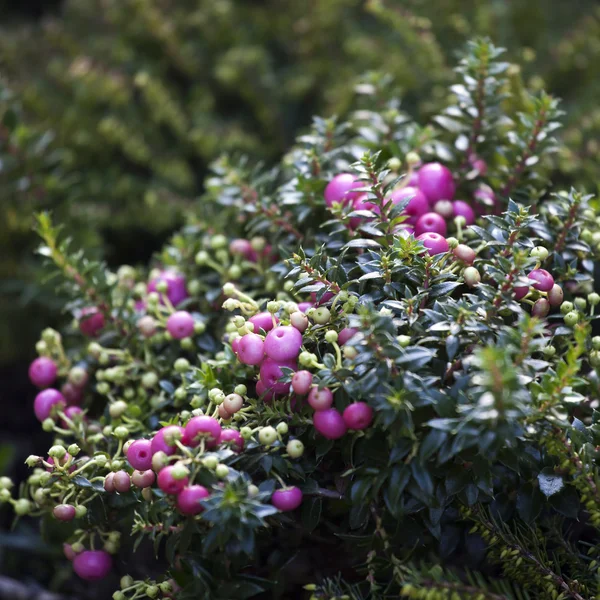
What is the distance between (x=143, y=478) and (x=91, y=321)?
0.34m

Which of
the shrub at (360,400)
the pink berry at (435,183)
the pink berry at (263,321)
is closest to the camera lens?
the shrub at (360,400)

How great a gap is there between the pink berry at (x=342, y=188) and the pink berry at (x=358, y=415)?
11.3 inches

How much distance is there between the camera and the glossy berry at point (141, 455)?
67cm

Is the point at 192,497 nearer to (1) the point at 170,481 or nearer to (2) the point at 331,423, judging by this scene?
(1) the point at 170,481

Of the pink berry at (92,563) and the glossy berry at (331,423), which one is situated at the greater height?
the glossy berry at (331,423)

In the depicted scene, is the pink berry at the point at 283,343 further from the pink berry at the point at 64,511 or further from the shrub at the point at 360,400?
the pink berry at the point at 64,511

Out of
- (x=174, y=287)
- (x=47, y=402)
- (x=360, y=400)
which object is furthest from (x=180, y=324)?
(x=360, y=400)

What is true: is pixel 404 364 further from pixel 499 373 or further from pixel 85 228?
pixel 85 228

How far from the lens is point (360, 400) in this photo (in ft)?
2.09

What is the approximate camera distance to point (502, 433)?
21.4 inches

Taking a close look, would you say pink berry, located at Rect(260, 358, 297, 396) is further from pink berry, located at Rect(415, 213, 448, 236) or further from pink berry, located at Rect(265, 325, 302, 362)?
pink berry, located at Rect(415, 213, 448, 236)

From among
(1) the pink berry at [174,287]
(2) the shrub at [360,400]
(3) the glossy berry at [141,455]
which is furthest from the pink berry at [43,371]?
(3) the glossy berry at [141,455]

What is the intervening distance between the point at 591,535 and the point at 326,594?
0.42m

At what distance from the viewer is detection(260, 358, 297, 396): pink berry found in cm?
66
